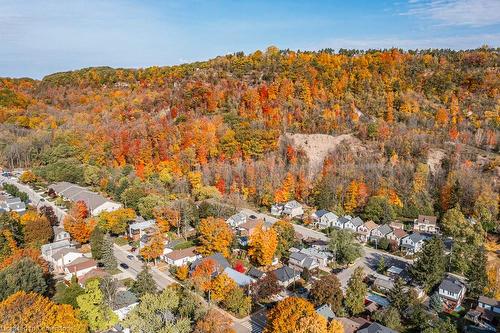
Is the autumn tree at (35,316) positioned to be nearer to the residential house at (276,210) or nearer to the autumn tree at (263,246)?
the autumn tree at (263,246)

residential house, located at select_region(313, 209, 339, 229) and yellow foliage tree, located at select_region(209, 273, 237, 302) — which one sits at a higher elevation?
yellow foliage tree, located at select_region(209, 273, 237, 302)

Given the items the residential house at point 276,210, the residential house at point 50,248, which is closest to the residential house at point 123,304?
the residential house at point 50,248

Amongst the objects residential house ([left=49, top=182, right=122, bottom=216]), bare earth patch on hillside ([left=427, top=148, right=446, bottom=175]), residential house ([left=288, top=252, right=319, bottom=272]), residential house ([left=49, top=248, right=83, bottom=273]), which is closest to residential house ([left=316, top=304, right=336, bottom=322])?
residential house ([left=288, top=252, right=319, bottom=272])

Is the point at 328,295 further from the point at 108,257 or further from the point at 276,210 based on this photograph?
the point at 276,210

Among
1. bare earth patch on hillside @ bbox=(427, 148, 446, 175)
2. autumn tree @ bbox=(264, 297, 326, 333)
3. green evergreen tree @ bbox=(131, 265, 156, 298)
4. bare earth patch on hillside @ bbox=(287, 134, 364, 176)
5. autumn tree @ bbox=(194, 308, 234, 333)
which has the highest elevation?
bare earth patch on hillside @ bbox=(287, 134, 364, 176)

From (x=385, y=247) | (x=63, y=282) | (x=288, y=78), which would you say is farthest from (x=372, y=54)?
(x=63, y=282)

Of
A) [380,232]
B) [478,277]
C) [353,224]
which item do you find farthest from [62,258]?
[478,277]

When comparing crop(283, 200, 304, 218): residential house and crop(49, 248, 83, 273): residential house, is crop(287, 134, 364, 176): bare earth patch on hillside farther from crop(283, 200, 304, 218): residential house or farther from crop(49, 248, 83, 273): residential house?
crop(49, 248, 83, 273): residential house
